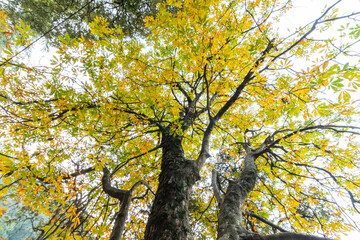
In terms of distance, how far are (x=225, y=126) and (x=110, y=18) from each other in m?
5.15

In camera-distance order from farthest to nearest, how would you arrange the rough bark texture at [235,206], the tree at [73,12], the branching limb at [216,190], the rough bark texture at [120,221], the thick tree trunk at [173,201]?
the tree at [73,12], the branching limb at [216,190], the rough bark texture at [120,221], the rough bark texture at [235,206], the thick tree trunk at [173,201]

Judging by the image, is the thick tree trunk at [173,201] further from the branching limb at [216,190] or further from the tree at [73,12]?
the tree at [73,12]

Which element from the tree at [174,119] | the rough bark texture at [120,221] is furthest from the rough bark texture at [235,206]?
the rough bark texture at [120,221]

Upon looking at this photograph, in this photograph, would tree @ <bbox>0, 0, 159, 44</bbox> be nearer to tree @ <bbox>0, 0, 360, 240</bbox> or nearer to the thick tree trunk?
tree @ <bbox>0, 0, 360, 240</bbox>

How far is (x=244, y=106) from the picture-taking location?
4223 millimetres

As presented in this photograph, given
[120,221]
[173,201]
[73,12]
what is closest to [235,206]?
[173,201]

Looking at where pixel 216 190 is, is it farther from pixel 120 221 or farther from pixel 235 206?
pixel 120 221

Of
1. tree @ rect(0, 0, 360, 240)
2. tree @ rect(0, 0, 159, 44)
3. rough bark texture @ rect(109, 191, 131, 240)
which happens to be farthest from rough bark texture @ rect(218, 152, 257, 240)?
tree @ rect(0, 0, 159, 44)

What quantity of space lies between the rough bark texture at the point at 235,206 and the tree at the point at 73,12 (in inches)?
Answer: 209

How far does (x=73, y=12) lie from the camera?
4.96 meters

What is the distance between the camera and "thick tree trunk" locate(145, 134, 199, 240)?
4.81 ft

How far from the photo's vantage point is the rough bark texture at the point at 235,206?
63.1 inches

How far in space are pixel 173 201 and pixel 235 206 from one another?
0.94m

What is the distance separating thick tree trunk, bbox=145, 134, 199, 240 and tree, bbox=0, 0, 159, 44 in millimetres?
4631
